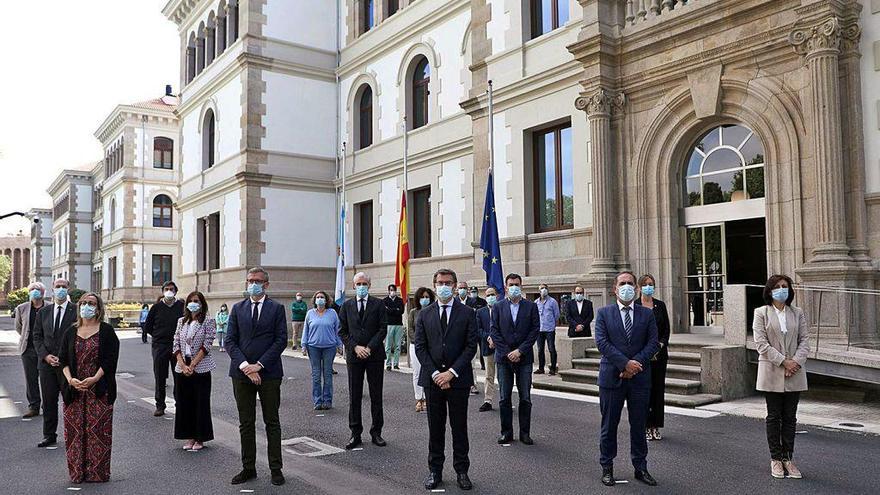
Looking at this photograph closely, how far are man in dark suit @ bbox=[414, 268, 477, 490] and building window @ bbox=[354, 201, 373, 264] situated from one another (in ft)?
66.3

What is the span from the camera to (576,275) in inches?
644

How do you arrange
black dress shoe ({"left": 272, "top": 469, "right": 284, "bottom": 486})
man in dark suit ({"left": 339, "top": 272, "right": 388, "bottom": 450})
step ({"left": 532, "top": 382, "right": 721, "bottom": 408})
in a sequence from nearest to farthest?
black dress shoe ({"left": 272, "top": 469, "right": 284, "bottom": 486}) → man in dark suit ({"left": 339, "top": 272, "right": 388, "bottom": 450}) → step ({"left": 532, "top": 382, "right": 721, "bottom": 408})

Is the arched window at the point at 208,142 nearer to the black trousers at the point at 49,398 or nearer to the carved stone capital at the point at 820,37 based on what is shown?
the black trousers at the point at 49,398

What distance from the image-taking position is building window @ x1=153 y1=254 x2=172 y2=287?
54.8m

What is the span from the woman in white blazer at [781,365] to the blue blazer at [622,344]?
1.05 m

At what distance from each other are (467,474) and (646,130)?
10.2 m

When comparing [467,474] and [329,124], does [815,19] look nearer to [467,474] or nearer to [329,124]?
[467,474]

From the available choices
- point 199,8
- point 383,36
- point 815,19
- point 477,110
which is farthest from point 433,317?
point 199,8

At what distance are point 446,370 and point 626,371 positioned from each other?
1.66m

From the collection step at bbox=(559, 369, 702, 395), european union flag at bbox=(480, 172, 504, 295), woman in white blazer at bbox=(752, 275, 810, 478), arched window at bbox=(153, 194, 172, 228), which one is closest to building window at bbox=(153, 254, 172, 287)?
arched window at bbox=(153, 194, 172, 228)

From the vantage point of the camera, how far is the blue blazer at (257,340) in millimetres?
7312

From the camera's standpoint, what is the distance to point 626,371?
6852 millimetres

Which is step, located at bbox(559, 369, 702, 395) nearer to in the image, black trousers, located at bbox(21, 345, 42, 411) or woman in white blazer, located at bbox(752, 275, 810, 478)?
woman in white blazer, located at bbox(752, 275, 810, 478)

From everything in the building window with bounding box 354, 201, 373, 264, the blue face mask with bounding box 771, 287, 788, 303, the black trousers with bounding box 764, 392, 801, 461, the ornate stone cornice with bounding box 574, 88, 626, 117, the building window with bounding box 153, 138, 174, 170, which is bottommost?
the black trousers with bounding box 764, 392, 801, 461
